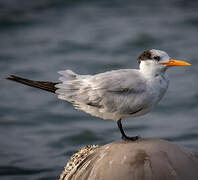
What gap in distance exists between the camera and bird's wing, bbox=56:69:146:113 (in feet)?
17.1

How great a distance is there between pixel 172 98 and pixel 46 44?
14.2 ft

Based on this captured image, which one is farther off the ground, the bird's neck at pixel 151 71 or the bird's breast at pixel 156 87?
the bird's neck at pixel 151 71

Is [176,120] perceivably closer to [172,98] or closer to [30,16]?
[172,98]

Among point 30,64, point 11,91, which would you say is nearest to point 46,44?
point 30,64

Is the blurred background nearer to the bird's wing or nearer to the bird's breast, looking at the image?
the bird's wing

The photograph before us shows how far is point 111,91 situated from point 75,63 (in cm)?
713

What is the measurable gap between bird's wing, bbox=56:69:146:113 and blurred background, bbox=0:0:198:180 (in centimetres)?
267

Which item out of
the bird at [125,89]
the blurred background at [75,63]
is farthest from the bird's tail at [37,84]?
the blurred background at [75,63]

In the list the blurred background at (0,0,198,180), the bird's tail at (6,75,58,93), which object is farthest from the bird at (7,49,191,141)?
the blurred background at (0,0,198,180)

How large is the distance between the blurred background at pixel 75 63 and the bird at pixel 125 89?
2688 mm

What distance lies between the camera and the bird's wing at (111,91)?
522 cm

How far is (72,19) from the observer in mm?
15008

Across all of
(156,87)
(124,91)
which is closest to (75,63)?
(124,91)

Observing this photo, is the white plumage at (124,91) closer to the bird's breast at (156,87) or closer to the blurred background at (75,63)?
the bird's breast at (156,87)
